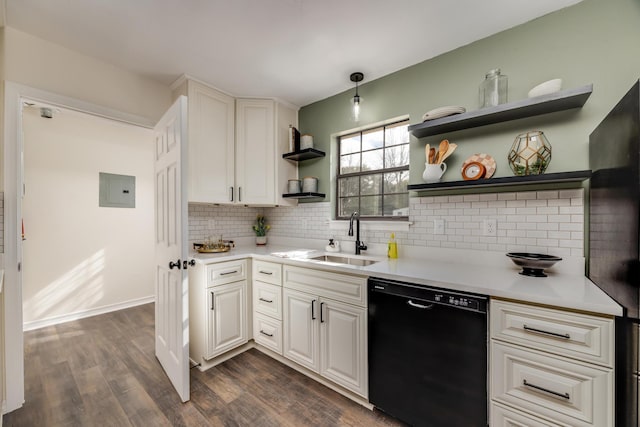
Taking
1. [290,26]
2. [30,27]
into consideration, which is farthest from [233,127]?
[30,27]

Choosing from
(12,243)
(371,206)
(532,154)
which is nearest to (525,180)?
(532,154)

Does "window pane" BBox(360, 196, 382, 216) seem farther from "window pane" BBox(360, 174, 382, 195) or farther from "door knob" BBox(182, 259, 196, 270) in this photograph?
"door knob" BBox(182, 259, 196, 270)

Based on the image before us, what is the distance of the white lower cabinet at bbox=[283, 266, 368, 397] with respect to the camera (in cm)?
167

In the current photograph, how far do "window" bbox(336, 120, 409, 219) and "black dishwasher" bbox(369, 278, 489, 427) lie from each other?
1.00 metres

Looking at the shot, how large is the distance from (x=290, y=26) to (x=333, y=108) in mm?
1034

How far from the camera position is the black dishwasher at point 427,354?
4.09ft

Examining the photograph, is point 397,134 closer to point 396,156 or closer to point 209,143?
point 396,156

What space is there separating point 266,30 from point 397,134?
4.44 feet

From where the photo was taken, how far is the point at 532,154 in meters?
1.54

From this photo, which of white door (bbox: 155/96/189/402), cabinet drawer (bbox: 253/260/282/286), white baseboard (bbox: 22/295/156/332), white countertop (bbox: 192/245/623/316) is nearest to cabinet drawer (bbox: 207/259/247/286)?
cabinet drawer (bbox: 253/260/282/286)

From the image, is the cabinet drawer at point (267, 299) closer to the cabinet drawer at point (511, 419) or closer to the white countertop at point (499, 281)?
the white countertop at point (499, 281)

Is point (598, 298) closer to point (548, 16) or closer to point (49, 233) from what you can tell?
point (548, 16)

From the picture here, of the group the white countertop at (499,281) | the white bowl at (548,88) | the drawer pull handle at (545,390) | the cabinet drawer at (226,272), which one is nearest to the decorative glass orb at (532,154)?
the white bowl at (548,88)

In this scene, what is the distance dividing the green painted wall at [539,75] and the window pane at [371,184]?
400 mm
